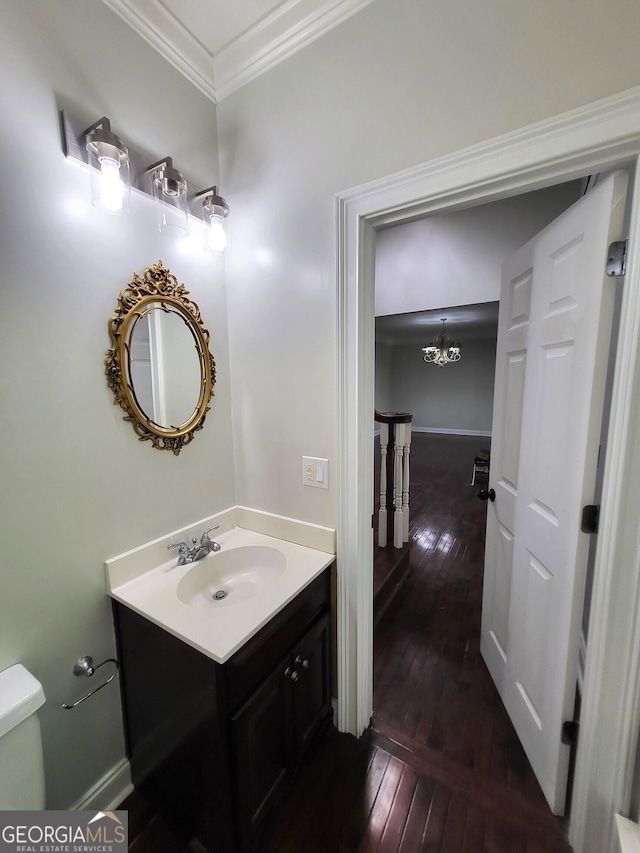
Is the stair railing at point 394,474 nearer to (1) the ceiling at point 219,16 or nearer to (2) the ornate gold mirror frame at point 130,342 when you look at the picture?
(2) the ornate gold mirror frame at point 130,342

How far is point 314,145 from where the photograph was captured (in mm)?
1260

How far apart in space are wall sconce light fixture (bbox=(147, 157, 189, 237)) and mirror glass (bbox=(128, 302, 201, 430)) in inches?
12.1

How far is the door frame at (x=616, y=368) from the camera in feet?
2.91

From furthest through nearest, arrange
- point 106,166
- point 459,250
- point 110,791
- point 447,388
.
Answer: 1. point 447,388
2. point 459,250
3. point 110,791
4. point 106,166

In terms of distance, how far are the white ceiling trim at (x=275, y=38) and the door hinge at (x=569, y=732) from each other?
8.24ft

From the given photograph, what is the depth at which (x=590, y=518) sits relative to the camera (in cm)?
104

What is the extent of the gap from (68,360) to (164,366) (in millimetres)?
323

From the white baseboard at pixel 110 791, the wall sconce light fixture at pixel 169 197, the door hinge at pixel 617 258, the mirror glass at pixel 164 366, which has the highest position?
the wall sconce light fixture at pixel 169 197

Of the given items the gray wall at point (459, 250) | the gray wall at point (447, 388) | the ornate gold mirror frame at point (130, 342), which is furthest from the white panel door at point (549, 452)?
the gray wall at point (447, 388)

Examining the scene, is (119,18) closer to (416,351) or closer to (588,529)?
(588,529)

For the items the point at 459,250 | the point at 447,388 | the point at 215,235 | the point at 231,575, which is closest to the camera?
Result: the point at 215,235

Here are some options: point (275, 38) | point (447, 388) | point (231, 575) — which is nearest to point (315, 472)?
point (231, 575)

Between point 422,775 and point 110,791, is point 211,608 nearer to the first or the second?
point 110,791

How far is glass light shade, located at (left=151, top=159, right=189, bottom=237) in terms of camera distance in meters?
1.16
